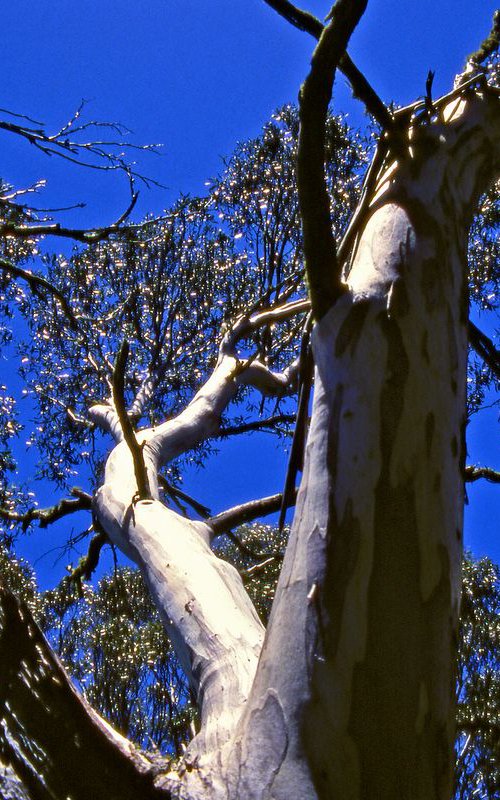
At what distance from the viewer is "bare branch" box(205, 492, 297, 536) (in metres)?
2.85

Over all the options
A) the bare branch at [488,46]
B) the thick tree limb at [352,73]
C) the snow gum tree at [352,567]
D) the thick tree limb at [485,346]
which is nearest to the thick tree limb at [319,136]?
the snow gum tree at [352,567]

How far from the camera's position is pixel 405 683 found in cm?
97

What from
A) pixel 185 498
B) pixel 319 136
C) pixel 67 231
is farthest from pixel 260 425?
pixel 319 136

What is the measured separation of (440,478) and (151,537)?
4.11 feet

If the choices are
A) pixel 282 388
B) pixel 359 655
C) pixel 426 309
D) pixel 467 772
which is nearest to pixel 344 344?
pixel 426 309

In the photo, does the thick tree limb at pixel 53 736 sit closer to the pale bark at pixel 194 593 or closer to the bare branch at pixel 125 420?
the pale bark at pixel 194 593

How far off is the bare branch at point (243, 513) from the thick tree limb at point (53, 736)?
171 cm

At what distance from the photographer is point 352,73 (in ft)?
4.99

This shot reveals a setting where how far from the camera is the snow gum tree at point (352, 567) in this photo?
0.98m

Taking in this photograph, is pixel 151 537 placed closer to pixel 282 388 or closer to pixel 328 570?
pixel 328 570

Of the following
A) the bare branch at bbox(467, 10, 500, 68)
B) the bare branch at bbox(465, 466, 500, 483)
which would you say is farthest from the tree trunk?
the bare branch at bbox(465, 466, 500, 483)

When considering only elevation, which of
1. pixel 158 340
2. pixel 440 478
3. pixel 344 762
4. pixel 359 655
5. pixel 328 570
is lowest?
pixel 344 762

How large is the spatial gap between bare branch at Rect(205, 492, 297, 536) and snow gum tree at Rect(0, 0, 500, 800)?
1145mm

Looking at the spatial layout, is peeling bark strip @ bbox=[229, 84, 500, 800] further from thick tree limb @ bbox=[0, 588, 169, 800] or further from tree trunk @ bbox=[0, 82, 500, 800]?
thick tree limb @ bbox=[0, 588, 169, 800]
